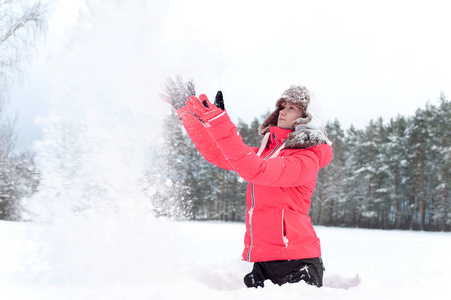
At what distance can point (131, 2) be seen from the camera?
3.54m

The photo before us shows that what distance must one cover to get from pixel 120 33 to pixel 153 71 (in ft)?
2.28

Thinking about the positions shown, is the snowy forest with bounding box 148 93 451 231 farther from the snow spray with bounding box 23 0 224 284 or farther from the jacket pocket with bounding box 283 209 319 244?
the jacket pocket with bounding box 283 209 319 244

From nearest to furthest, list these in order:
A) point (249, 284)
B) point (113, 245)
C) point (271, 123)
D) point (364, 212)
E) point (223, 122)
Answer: point (223, 122)
point (249, 284)
point (113, 245)
point (271, 123)
point (364, 212)

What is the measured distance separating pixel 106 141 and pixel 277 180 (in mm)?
2002

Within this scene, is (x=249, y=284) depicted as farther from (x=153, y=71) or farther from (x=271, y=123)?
(x=153, y=71)

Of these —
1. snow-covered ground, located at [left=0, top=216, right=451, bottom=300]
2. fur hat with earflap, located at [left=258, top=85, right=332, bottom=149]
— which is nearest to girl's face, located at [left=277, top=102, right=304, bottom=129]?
fur hat with earflap, located at [left=258, top=85, right=332, bottom=149]

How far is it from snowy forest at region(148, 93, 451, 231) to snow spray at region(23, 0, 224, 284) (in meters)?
24.1

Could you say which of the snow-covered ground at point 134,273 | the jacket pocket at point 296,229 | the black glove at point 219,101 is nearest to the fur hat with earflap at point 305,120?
the jacket pocket at point 296,229

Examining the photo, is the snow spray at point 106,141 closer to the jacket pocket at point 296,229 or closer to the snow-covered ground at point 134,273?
the snow-covered ground at point 134,273

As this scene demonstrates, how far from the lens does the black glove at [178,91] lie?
239 cm

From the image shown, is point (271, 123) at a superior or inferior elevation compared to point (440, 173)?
inferior

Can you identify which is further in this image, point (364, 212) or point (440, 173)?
point (364, 212)

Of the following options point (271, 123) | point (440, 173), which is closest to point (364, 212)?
point (440, 173)

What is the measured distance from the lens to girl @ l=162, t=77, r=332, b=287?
2.11m
